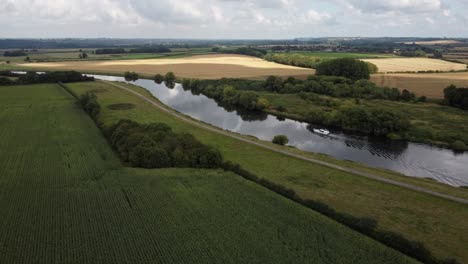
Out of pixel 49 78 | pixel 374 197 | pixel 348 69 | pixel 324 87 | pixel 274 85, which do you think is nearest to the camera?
pixel 374 197

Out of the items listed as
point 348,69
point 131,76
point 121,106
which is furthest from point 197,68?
point 121,106

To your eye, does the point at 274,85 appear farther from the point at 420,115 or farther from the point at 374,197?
the point at 374,197

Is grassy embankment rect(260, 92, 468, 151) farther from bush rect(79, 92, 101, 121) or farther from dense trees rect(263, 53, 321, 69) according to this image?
dense trees rect(263, 53, 321, 69)

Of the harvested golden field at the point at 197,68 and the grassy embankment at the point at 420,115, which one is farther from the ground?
the harvested golden field at the point at 197,68

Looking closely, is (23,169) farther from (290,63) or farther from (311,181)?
(290,63)

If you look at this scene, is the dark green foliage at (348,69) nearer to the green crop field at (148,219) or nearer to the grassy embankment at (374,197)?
the grassy embankment at (374,197)

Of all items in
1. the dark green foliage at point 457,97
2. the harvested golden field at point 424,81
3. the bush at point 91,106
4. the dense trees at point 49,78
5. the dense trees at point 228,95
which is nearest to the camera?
the bush at point 91,106

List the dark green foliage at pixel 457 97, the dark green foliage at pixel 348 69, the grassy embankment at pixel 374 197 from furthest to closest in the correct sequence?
the dark green foliage at pixel 348 69 < the dark green foliage at pixel 457 97 < the grassy embankment at pixel 374 197

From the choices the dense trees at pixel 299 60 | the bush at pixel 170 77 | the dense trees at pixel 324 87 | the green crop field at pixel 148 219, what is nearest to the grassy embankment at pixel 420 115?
the dense trees at pixel 324 87
